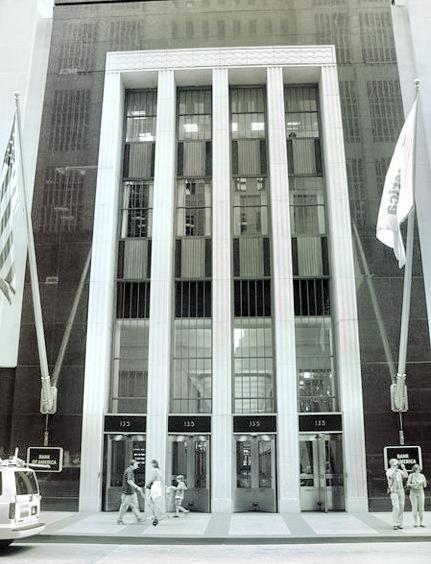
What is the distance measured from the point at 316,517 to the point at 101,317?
10661 millimetres

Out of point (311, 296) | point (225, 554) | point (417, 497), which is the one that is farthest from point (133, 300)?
point (417, 497)

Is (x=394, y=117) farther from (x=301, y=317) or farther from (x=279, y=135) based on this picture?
(x=301, y=317)

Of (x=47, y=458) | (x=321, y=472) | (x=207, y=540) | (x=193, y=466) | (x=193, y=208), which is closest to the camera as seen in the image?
(x=207, y=540)

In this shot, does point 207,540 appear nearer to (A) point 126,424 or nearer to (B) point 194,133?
(A) point 126,424

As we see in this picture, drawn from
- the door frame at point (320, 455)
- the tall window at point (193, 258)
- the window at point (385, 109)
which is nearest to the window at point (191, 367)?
the tall window at point (193, 258)

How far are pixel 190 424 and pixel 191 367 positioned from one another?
2356 mm

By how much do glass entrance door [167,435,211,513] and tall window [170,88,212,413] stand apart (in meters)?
1.24

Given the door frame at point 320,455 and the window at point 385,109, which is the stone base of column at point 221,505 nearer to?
the door frame at point 320,455

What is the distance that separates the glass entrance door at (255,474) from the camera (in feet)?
65.8

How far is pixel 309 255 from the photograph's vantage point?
22.6 meters

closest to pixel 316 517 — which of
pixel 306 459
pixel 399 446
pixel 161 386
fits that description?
pixel 306 459

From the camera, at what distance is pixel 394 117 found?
23.1 metres

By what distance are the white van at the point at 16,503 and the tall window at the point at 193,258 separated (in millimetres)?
9076

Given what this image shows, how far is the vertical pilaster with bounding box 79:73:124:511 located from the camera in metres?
20.0
